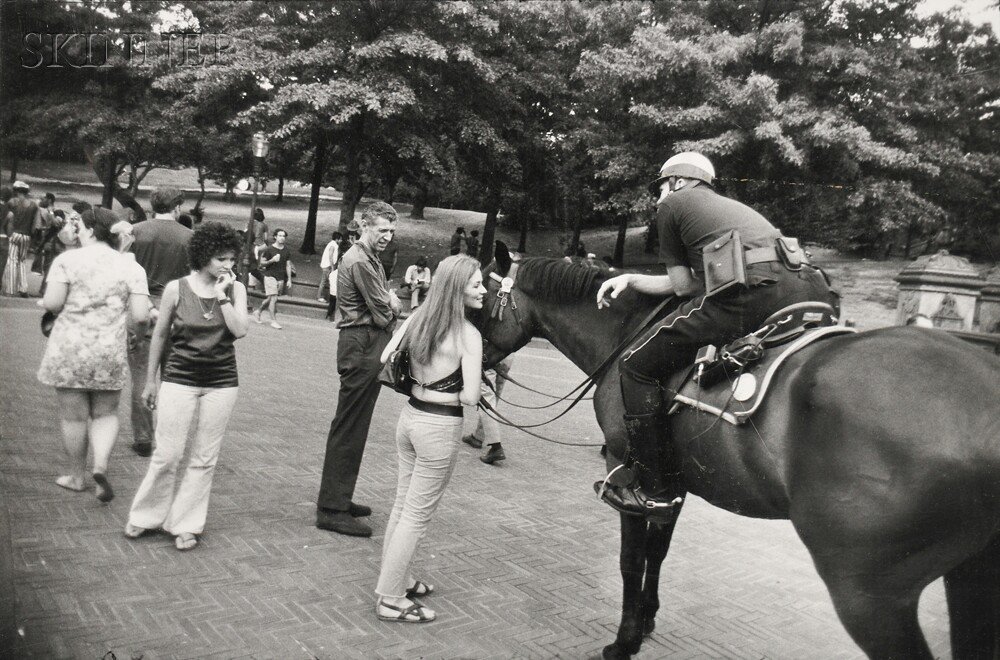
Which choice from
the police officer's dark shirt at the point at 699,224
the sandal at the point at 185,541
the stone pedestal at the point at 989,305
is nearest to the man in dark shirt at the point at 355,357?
the sandal at the point at 185,541

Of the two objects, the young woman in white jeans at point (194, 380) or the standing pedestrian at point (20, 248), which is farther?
the standing pedestrian at point (20, 248)

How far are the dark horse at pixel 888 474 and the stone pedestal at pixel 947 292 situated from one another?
10519mm

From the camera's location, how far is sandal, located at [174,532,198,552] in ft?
14.5

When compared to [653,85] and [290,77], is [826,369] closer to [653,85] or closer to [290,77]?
[653,85]

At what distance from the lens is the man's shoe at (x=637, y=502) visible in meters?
3.70

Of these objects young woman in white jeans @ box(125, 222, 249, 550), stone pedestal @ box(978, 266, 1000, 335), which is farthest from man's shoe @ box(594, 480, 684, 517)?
stone pedestal @ box(978, 266, 1000, 335)

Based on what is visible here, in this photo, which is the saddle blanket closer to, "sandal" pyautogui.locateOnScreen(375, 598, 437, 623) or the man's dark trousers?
"sandal" pyautogui.locateOnScreen(375, 598, 437, 623)

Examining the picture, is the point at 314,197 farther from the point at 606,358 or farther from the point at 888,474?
the point at 888,474

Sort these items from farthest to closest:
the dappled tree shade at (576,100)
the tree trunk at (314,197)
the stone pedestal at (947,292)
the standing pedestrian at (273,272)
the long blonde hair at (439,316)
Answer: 1. the tree trunk at (314,197)
2. the standing pedestrian at (273,272)
3. the stone pedestal at (947,292)
4. the dappled tree shade at (576,100)
5. the long blonde hair at (439,316)

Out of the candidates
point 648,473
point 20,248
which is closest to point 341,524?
point 648,473

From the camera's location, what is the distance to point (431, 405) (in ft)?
12.5

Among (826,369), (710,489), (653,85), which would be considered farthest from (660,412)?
(653,85)

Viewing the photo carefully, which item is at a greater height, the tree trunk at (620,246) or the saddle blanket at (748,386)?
the tree trunk at (620,246)

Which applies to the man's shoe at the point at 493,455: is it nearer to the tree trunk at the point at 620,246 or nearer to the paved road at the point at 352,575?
the paved road at the point at 352,575
